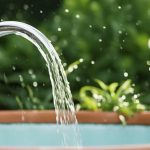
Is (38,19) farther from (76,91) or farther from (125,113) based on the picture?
(125,113)

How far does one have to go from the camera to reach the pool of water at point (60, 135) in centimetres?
209

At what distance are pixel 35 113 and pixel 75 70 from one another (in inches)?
38.3

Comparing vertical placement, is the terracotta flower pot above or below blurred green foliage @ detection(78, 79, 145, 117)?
below

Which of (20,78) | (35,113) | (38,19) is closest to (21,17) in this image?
(38,19)

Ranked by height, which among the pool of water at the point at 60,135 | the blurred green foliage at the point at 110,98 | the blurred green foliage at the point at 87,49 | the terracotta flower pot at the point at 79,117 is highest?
the blurred green foliage at the point at 87,49

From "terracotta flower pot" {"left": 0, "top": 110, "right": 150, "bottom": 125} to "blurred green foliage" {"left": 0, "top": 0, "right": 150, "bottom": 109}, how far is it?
915mm

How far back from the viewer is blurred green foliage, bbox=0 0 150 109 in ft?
10.4

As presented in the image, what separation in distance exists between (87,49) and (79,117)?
1034mm

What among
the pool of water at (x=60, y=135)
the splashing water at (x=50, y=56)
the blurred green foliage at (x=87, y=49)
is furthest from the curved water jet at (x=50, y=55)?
the blurred green foliage at (x=87, y=49)

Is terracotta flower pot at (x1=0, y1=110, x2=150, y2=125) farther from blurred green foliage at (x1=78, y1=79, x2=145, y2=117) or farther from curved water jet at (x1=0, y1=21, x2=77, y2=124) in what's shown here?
blurred green foliage at (x1=78, y1=79, x2=145, y2=117)

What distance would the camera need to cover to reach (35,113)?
2227 millimetres

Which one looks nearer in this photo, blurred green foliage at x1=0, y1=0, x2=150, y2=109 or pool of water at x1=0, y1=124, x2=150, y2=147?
pool of water at x1=0, y1=124, x2=150, y2=147

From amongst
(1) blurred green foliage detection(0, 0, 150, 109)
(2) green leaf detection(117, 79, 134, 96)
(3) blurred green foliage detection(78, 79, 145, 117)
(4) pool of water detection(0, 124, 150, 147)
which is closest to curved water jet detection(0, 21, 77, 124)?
(4) pool of water detection(0, 124, 150, 147)

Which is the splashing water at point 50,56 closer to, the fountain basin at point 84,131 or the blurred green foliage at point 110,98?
the fountain basin at point 84,131
